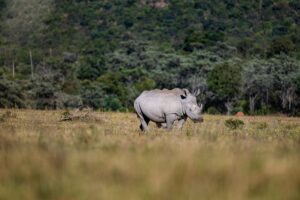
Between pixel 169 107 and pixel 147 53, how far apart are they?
50941 millimetres

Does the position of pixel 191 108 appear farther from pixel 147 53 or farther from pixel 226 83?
pixel 147 53

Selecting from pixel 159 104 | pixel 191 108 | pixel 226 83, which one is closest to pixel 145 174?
pixel 191 108

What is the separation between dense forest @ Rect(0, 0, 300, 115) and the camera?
48.2m

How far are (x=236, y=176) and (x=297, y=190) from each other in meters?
0.58

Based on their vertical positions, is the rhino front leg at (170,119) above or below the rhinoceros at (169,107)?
below

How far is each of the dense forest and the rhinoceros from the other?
2399cm

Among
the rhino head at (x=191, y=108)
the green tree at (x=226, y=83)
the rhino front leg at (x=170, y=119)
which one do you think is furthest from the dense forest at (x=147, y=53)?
the rhino head at (x=191, y=108)

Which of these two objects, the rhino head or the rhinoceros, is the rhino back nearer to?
the rhinoceros

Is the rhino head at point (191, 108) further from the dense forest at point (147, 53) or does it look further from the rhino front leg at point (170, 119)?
the dense forest at point (147, 53)

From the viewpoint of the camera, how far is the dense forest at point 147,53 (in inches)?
1896

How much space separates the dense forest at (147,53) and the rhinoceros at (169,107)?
24.0m

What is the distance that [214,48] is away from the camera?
68375 mm

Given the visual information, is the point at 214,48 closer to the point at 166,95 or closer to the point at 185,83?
the point at 185,83

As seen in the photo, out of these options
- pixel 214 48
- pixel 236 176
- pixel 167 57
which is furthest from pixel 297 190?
pixel 214 48
